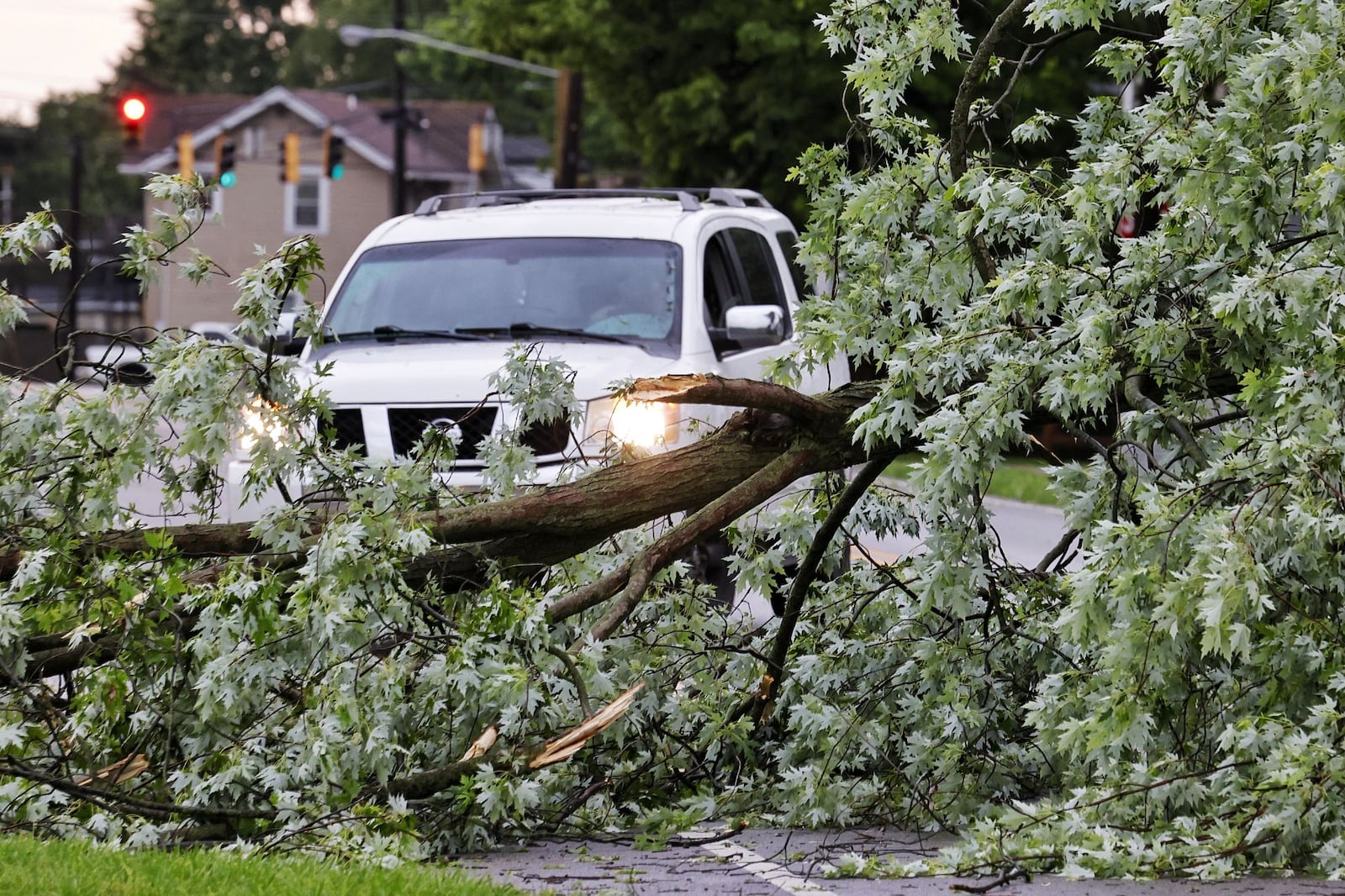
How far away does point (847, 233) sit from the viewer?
655 cm

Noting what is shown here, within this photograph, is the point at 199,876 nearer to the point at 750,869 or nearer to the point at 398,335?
the point at 750,869

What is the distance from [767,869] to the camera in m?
5.18

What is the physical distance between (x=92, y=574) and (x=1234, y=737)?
12.0 ft

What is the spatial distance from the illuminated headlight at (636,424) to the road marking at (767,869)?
195cm

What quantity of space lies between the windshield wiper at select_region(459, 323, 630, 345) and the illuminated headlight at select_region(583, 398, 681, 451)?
629 mm

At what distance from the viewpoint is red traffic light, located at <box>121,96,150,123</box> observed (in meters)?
25.5

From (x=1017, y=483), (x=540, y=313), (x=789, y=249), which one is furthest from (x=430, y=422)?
(x=1017, y=483)

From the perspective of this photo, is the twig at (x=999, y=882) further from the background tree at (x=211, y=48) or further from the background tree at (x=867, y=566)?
the background tree at (x=211, y=48)

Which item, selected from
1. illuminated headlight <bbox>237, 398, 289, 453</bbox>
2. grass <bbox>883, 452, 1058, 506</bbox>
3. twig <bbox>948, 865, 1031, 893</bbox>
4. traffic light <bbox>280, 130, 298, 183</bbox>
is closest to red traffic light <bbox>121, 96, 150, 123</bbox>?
traffic light <bbox>280, 130, 298, 183</bbox>

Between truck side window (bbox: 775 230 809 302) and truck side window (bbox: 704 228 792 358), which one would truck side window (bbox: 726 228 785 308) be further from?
truck side window (bbox: 775 230 809 302)

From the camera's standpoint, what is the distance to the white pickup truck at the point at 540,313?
809 cm

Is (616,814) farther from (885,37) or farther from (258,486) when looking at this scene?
(885,37)

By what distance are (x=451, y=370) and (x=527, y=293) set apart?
1016 mm

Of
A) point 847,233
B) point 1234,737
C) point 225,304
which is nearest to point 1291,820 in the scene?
point 1234,737
